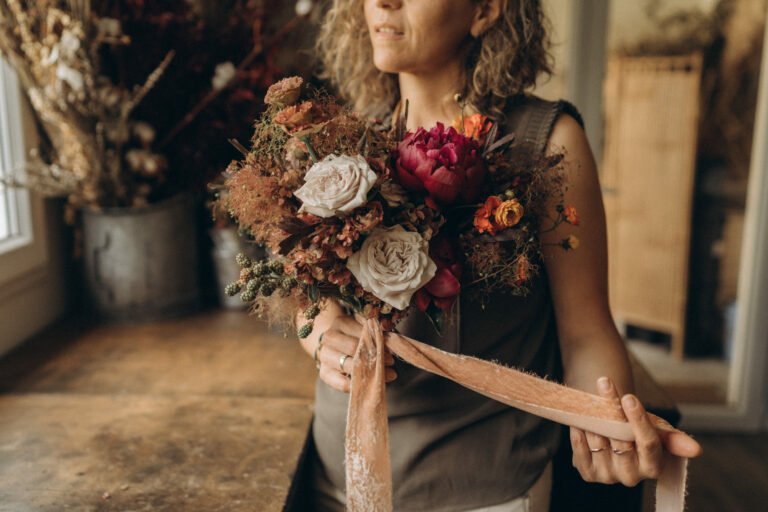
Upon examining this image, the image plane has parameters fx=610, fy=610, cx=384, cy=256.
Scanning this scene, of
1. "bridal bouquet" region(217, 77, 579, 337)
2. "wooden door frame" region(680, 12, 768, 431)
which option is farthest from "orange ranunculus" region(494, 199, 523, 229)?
"wooden door frame" region(680, 12, 768, 431)

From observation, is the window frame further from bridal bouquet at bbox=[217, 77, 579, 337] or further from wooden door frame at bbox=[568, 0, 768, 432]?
wooden door frame at bbox=[568, 0, 768, 432]

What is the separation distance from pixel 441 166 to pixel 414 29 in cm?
40

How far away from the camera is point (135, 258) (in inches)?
71.8

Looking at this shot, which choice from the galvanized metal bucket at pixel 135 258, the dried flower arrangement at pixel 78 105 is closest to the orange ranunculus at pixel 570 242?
the dried flower arrangement at pixel 78 105

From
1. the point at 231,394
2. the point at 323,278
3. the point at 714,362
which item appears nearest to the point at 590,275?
the point at 323,278

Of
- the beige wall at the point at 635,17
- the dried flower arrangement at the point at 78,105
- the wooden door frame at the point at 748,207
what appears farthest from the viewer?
the beige wall at the point at 635,17

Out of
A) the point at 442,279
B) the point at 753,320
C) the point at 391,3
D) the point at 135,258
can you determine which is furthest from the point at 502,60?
the point at 753,320

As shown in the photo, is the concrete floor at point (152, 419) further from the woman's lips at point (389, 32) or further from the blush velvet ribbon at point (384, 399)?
the woman's lips at point (389, 32)

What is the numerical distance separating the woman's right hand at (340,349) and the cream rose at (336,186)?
0.92ft

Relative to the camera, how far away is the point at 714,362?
3.56m

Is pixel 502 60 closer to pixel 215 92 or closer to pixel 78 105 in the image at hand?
pixel 215 92

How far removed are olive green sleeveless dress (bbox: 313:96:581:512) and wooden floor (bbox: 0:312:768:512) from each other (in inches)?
9.1

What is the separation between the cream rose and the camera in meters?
0.73

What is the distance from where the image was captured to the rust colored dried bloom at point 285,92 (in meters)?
0.83
